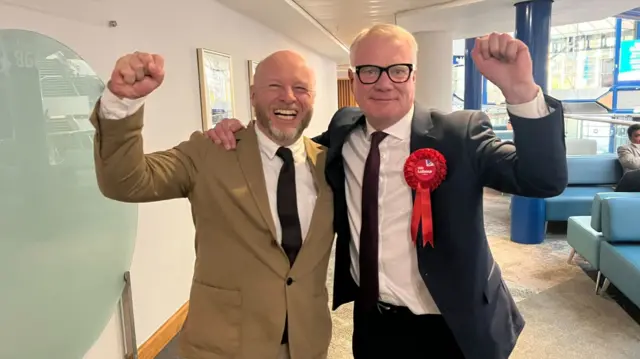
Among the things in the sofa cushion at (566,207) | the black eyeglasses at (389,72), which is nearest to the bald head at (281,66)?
the black eyeglasses at (389,72)

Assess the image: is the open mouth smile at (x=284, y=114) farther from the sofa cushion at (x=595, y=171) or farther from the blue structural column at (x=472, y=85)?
the blue structural column at (x=472, y=85)

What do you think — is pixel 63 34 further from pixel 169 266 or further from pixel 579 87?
pixel 579 87

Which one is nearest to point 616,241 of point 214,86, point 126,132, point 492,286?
point 492,286

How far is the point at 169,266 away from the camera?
11.2 feet

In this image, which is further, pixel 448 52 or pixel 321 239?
pixel 448 52

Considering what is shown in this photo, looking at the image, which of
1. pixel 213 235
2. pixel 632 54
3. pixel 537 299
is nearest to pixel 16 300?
pixel 213 235

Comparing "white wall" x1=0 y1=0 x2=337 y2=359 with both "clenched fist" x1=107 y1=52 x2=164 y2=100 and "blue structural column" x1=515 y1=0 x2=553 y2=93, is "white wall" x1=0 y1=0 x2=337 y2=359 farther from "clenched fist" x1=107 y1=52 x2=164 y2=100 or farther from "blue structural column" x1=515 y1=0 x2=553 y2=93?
"blue structural column" x1=515 y1=0 x2=553 y2=93

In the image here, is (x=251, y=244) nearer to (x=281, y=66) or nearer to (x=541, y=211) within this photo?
(x=281, y=66)

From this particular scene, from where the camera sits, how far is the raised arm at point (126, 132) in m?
1.25

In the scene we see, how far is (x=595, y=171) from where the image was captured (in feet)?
20.9

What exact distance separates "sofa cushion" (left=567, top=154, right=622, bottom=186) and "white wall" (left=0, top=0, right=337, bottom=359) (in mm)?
4549

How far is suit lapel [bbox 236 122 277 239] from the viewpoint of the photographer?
60.1 inches

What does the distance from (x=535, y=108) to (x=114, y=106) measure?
1.04m

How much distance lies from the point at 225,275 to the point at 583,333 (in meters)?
2.82
